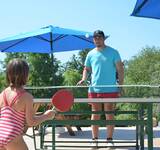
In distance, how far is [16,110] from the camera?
3.30 meters

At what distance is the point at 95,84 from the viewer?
6105 mm

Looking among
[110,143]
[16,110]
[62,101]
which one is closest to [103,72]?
[110,143]

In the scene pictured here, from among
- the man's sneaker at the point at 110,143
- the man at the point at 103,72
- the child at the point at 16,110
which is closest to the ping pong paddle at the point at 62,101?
the child at the point at 16,110

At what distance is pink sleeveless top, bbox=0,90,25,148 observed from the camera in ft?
10.7

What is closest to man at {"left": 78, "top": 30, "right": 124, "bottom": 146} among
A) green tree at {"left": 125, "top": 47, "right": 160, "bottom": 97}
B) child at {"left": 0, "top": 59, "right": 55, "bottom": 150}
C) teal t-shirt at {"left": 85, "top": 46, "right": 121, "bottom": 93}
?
teal t-shirt at {"left": 85, "top": 46, "right": 121, "bottom": 93}

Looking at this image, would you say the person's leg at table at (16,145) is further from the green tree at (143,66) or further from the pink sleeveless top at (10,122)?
the green tree at (143,66)

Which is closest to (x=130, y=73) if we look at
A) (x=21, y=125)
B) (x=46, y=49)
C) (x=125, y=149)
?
(x=46, y=49)

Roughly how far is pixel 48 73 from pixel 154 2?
126 feet

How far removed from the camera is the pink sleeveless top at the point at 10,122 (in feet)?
10.7

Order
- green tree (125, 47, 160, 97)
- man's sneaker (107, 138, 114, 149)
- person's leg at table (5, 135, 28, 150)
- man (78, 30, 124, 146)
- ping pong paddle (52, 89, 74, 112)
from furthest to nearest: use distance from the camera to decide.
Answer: green tree (125, 47, 160, 97) < man (78, 30, 124, 146) < man's sneaker (107, 138, 114, 149) < ping pong paddle (52, 89, 74, 112) < person's leg at table (5, 135, 28, 150)

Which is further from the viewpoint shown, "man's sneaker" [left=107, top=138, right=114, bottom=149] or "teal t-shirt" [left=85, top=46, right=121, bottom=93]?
"teal t-shirt" [left=85, top=46, right=121, bottom=93]

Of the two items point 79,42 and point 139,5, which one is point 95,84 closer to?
point 139,5

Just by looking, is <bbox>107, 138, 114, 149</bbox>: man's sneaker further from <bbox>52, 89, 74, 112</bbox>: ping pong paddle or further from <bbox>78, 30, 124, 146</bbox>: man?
<bbox>52, 89, 74, 112</bbox>: ping pong paddle

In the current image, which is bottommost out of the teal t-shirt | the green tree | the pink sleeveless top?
the green tree
